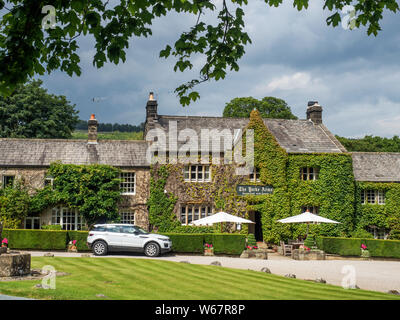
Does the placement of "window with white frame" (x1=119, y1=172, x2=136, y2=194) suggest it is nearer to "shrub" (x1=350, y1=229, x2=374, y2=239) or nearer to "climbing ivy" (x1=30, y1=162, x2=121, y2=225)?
"climbing ivy" (x1=30, y1=162, x2=121, y2=225)

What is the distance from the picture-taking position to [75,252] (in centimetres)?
2433

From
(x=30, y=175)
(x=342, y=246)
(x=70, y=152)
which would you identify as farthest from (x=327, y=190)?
(x=30, y=175)

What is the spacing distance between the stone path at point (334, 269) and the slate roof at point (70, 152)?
914cm

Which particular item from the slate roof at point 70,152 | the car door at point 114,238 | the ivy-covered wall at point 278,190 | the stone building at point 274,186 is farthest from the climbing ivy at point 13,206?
the stone building at point 274,186

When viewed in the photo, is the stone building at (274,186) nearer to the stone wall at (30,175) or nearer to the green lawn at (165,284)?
the stone wall at (30,175)

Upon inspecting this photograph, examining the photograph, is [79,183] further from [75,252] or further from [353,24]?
[353,24]

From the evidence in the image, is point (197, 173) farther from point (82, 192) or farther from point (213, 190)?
point (82, 192)

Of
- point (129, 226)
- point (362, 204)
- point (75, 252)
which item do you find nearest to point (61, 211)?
point (75, 252)

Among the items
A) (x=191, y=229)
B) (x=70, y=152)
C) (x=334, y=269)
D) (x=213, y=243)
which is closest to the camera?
(x=334, y=269)

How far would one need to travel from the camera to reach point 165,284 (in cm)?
1362

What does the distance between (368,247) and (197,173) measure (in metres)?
13.4

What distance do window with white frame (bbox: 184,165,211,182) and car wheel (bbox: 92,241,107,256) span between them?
32.8ft

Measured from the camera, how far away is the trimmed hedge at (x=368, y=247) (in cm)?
2597
